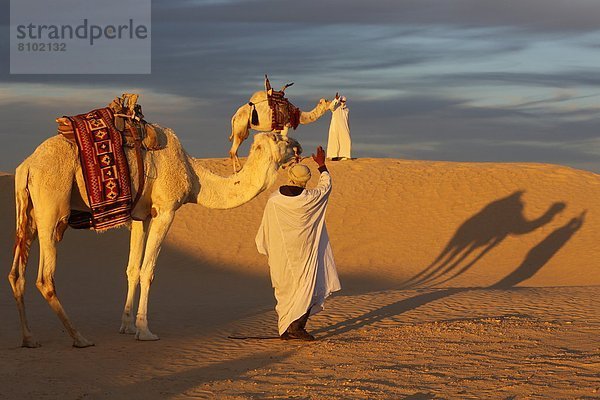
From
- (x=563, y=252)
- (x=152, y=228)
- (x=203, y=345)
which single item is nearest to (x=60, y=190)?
(x=152, y=228)

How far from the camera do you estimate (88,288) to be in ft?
70.3

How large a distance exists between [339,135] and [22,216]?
63.9 ft

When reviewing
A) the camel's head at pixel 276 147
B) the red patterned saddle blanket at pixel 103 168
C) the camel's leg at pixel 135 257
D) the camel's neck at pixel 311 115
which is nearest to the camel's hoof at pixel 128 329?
the camel's leg at pixel 135 257

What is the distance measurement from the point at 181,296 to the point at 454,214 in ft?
32.1

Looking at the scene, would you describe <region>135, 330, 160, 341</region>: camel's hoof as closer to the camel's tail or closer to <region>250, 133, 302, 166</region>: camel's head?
the camel's tail

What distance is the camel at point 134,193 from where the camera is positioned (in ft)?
35.1

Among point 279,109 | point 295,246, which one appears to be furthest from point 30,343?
point 279,109

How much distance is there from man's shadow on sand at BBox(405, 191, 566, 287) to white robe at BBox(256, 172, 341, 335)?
1110 cm

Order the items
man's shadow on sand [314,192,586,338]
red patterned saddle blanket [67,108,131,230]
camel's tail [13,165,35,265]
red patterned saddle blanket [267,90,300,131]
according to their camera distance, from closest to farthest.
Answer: camel's tail [13,165,35,265] < red patterned saddle blanket [67,108,131,230] < red patterned saddle blanket [267,90,300,131] < man's shadow on sand [314,192,586,338]

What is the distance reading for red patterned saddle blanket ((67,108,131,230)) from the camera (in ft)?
36.0

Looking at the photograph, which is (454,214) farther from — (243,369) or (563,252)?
(243,369)

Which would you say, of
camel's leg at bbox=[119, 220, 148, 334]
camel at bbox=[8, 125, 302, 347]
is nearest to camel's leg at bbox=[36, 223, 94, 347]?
camel at bbox=[8, 125, 302, 347]

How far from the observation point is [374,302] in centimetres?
1538

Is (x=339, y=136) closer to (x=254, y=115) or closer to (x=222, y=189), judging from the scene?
(x=254, y=115)
